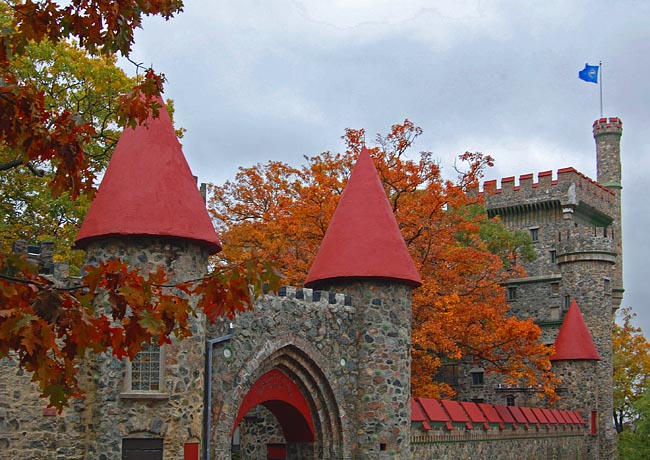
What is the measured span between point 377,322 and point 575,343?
19.6 m

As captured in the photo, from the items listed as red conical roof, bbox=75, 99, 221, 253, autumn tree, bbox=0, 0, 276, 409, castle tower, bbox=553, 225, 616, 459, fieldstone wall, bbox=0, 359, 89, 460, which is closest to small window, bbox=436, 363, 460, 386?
castle tower, bbox=553, 225, 616, 459

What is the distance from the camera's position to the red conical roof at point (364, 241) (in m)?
19.4

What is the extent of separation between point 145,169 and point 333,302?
4.99 m

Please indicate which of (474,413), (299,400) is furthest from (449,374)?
(299,400)

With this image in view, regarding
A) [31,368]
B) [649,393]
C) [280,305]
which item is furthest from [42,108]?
[649,393]

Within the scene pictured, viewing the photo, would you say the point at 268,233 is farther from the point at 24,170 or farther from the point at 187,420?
the point at 187,420

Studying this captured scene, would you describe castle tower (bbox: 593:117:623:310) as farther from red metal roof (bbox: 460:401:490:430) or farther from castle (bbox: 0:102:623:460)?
red metal roof (bbox: 460:401:490:430)

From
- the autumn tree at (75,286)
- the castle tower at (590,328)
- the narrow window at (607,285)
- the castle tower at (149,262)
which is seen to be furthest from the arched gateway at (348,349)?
the narrow window at (607,285)

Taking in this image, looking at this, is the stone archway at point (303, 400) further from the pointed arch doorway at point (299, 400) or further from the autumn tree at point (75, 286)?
the autumn tree at point (75, 286)

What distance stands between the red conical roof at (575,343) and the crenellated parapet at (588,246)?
4557 millimetres

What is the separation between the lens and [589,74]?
51.6 metres

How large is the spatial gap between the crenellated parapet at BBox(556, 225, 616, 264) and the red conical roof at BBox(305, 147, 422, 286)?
23137mm

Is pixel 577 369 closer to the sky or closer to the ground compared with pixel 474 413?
closer to the sky

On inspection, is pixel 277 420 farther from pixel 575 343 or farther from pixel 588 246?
pixel 588 246
